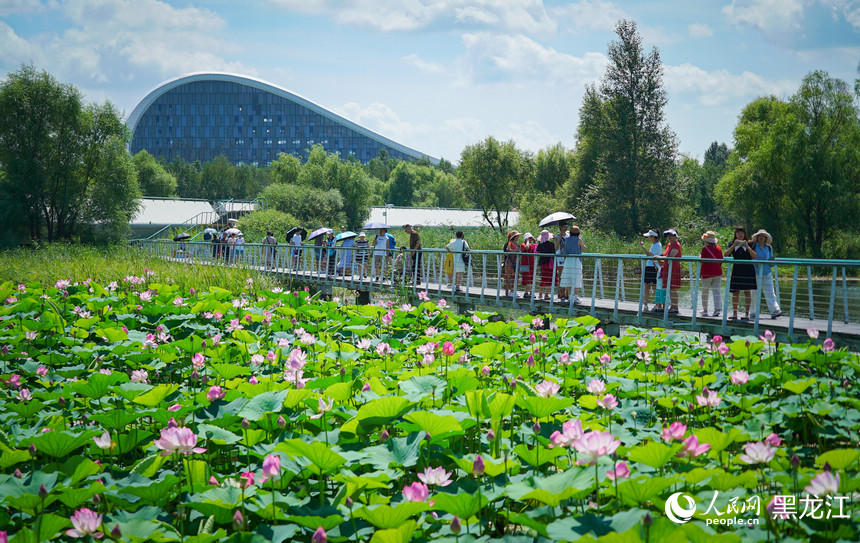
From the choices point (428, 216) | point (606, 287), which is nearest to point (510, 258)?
point (606, 287)

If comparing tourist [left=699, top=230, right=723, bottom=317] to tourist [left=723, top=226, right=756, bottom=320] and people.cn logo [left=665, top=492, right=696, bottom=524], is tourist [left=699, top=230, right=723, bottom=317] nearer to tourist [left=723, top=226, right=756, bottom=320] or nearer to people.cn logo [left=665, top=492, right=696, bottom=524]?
tourist [left=723, top=226, right=756, bottom=320]

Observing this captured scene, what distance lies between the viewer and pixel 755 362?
4.00 meters

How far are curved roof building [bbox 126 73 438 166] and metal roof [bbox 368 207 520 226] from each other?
50.4m

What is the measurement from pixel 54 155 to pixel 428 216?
110 ft

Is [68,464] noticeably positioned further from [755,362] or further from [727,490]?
[755,362]

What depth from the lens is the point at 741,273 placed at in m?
8.35

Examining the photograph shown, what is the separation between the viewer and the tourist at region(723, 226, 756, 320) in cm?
811

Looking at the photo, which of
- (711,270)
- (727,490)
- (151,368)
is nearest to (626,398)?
(727,490)

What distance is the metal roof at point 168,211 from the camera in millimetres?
44188

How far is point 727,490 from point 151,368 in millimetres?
3875

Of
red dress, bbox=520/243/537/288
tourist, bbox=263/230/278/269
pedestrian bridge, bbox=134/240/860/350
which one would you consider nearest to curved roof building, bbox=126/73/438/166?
tourist, bbox=263/230/278/269

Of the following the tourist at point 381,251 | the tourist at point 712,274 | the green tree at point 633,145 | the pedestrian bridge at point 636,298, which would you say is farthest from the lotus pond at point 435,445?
the green tree at point 633,145

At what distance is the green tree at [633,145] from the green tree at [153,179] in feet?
164

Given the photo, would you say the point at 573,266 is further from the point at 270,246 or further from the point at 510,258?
the point at 270,246
